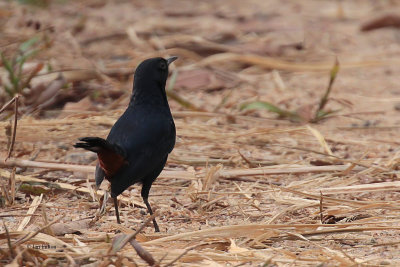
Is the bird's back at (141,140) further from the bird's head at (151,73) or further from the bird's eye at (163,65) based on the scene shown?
the bird's eye at (163,65)

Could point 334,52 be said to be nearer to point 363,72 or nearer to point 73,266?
point 363,72

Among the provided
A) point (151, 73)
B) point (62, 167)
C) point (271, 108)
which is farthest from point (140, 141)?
point (271, 108)

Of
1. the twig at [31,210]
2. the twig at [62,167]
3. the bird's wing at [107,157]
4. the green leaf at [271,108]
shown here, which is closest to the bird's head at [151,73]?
the twig at [62,167]

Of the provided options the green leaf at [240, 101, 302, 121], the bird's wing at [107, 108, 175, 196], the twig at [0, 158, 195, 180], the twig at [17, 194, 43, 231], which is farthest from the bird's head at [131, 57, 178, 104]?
the green leaf at [240, 101, 302, 121]

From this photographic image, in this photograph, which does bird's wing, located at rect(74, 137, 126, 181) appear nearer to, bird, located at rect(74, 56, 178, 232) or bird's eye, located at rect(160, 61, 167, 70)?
bird, located at rect(74, 56, 178, 232)

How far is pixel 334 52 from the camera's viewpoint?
23.7 ft

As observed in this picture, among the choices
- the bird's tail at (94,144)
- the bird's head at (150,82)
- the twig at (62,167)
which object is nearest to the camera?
the bird's tail at (94,144)

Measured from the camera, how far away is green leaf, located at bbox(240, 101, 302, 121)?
4.96 m

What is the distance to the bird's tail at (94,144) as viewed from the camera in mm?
2742

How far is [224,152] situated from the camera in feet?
14.7

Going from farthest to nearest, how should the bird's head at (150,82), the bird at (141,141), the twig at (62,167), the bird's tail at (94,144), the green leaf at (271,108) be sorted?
the green leaf at (271,108) → the twig at (62,167) → the bird's head at (150,82) → the bird at (141,141) → the bird's tail at (94,144)

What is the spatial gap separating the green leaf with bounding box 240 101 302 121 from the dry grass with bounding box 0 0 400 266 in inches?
2.7

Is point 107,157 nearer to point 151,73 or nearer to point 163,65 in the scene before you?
point 151,73

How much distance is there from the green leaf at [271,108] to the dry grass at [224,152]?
0.07 meters
